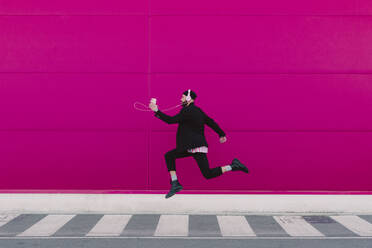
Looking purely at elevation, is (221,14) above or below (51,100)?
above

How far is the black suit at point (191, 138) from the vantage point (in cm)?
1041

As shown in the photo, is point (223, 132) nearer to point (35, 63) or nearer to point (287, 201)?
point (287, 201)

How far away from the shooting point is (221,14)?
37.7 ft

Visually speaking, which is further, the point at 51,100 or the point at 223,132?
the point at 51,100

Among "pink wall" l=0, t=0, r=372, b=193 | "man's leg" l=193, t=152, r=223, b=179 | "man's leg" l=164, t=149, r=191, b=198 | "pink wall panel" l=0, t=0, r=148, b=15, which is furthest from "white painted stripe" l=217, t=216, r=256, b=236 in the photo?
"pink wall panel" l=0, t=0, r=148, b=15

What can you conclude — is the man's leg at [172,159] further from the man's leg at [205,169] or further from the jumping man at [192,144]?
the man's leg at [205,169]

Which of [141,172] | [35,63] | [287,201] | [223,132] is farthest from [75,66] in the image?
[287,201]

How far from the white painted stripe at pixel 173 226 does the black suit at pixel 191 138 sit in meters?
0.89

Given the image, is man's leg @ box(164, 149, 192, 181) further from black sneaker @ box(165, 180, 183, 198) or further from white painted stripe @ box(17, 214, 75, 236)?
white painted stripe @ box(17, 214, 75, 236)

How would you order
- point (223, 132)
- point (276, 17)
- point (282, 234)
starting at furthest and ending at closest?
point (276, 17) → point (223, 132) → point (282, 234)

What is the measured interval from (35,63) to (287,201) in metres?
5.74

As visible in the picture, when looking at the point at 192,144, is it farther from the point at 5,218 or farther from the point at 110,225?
the point at 5,218

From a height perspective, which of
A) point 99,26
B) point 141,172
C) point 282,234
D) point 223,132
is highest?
point 99,26

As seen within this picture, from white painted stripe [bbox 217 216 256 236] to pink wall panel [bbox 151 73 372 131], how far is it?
1.96 metres
